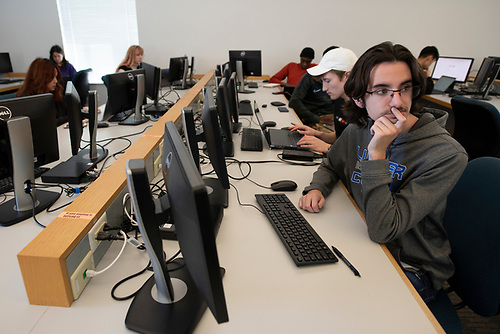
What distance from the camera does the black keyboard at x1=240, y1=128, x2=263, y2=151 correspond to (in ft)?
6.21

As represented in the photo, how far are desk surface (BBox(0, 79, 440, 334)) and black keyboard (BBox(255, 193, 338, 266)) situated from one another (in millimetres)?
24

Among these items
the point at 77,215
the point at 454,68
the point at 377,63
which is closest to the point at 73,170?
the point at 77,215

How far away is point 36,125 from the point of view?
1216 millimetres

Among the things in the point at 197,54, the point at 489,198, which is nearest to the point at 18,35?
the point at 197,54

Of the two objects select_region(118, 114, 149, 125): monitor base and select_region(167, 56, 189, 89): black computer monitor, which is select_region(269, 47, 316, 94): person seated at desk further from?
select_region(118, 114, 149, 125): monitor base

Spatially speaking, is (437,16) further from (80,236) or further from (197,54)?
(80,236)

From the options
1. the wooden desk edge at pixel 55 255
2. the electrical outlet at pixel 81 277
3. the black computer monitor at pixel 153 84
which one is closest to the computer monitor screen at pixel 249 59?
the black computer monitor at pixel 153 84

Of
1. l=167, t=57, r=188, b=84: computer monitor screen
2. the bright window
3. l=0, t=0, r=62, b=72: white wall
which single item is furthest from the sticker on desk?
l=0, t=0, r=62, b=72: white wall

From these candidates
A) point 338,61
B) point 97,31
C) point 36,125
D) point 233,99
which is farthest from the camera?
point 97,31

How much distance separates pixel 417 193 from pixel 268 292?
1.89 feet

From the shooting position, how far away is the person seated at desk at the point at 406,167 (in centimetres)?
97

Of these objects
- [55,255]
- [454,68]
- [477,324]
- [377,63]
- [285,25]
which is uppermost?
[285,25]

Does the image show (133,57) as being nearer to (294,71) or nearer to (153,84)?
(153,84)

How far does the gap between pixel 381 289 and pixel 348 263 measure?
116 millimetres
